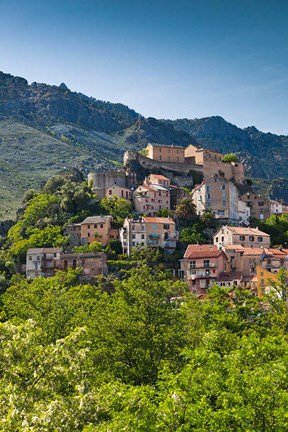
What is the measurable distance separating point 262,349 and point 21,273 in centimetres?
7608

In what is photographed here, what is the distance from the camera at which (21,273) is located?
103625 mm

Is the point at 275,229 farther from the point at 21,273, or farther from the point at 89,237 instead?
the point at 21,273

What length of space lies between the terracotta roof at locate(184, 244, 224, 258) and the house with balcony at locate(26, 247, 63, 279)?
76.1 ft

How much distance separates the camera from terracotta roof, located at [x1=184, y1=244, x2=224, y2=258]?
98.7m

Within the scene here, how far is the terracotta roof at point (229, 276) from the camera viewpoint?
96.6 meters

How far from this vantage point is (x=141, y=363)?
3709 cm

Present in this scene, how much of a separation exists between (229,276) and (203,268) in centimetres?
457

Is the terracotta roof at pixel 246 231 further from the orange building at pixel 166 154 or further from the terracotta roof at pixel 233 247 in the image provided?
the orange building at pixel 166 154

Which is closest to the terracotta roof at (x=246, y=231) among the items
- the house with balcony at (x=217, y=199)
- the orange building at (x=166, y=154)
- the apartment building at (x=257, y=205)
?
the house with balcony at (x=217, y=199)

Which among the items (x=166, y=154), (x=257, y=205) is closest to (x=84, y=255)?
(x=166, y=154)

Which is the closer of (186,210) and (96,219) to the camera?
(96,219)

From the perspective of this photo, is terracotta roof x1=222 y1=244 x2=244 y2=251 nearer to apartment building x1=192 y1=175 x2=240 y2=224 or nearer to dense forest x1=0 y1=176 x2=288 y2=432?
apartment building x1=192 y1=175 x2=240 y2=224

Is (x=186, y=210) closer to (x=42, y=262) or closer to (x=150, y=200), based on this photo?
(x=150, y=200)

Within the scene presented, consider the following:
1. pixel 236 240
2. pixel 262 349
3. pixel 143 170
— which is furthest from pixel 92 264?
pixel 262 349
